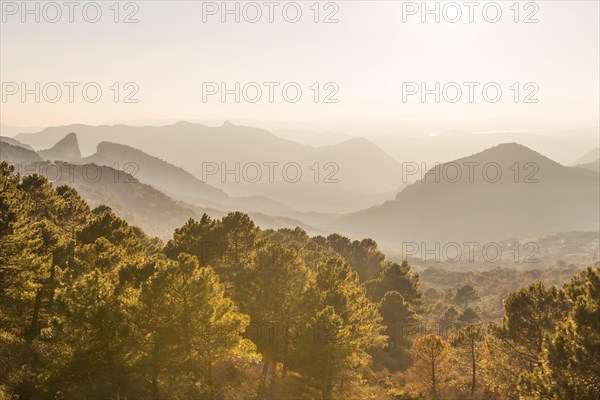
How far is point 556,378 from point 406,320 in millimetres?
42931

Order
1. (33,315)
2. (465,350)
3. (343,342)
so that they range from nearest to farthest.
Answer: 1. (33,315)
2. (343,342)
3. (465,350)

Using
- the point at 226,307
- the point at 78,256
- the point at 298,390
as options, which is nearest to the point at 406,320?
the point at 298,390

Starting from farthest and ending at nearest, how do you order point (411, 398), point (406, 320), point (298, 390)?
1. point (406, 320)
2. point (411, 398)
3. point (298, 390)

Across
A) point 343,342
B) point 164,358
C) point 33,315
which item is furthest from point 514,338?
point 33,315

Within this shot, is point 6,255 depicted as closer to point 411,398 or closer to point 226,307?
point 226,307

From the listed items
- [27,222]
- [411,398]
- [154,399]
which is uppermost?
[27,222]

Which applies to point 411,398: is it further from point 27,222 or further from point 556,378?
point 27,222

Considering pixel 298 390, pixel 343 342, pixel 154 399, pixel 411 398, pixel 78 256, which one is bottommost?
pixel 411 398

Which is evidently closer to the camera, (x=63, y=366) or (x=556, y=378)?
(x=556, y=378)

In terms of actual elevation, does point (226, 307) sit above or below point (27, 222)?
below

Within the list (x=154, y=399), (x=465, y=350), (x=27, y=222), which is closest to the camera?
(x=154, y=399)

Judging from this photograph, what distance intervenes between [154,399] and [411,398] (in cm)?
2899

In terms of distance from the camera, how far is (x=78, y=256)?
29.8 metres

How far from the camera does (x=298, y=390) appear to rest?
36.5 meters
